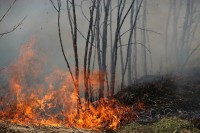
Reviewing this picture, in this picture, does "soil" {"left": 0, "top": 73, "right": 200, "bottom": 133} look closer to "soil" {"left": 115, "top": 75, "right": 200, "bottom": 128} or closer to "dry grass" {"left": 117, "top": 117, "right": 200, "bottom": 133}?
"soil" {"left": 115, "top": 75, "right": 200, "bottom": 128}

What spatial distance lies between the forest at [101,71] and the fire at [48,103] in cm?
3

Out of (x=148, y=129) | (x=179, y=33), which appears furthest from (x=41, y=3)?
(x=148, y=129)

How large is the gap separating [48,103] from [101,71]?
8.86 meters

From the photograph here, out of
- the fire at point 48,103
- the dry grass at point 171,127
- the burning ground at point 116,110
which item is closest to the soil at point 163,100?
the burning ground at point 116,110

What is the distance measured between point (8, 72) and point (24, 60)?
2461 millimetres

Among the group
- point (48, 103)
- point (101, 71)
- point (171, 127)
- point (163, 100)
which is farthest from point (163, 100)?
point (48, 103)

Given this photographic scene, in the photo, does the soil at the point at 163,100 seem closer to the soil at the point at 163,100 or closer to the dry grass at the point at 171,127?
the soil at the point at 163,100

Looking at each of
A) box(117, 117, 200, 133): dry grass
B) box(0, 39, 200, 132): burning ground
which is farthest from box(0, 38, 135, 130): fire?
box(117, 117, 200, 133): dry grass

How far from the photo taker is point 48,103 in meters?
20.2

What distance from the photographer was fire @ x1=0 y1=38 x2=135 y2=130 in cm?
779

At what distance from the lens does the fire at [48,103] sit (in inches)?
307

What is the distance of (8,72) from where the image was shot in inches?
1307

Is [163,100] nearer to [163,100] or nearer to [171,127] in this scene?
[163,100]

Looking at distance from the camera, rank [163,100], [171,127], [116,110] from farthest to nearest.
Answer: [163,100]
[116,110]
[171,127]
